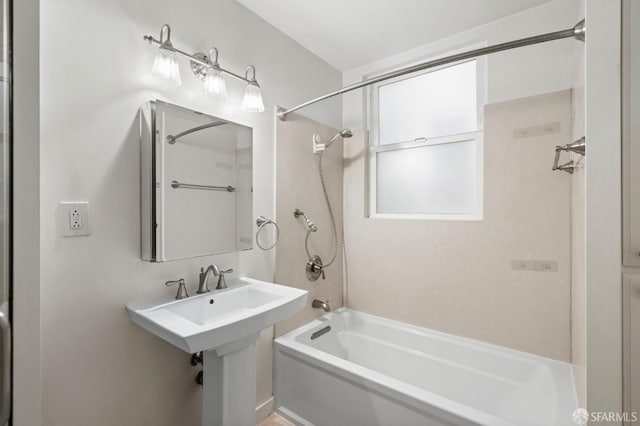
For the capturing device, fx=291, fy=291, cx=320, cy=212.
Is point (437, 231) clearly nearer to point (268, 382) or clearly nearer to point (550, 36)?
point (550, 36)

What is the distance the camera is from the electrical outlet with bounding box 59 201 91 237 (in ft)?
3.67

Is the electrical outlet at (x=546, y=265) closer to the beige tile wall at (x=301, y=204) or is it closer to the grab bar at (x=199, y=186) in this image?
the beige tile wall at (x=301, y=204)

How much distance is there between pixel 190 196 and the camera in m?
1.49

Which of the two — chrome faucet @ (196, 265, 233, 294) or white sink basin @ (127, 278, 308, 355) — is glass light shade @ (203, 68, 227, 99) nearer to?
chrome faucet @ (196, 265, 233, 294)

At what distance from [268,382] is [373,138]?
204cm

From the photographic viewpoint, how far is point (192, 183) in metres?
1.50

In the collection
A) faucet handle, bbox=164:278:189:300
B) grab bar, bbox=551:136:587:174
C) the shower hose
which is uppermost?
grab bar, bbox=551:136:587:174

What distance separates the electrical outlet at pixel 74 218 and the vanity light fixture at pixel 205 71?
0.67m

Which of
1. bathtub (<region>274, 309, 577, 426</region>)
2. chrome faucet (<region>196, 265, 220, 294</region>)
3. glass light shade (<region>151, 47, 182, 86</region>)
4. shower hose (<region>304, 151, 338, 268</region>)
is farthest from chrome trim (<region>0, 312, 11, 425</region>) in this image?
shower hose (<region>304, 151, 338, 268</region>)

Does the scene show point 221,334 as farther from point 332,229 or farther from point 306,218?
point 332,229

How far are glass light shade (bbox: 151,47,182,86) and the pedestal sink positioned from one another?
3.42ft

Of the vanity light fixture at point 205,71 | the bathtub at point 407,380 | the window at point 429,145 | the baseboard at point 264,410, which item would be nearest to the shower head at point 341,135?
the window at point 429,145

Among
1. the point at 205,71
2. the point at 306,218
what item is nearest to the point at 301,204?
the point at 306,218

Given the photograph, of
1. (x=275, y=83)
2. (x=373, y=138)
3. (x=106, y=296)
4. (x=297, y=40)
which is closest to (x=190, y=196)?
(x=106, y=296)
